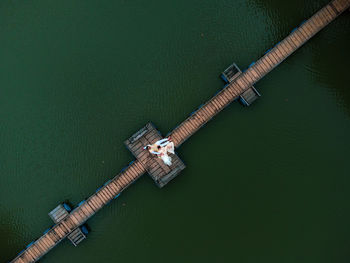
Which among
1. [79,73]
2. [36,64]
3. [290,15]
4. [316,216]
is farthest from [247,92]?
[36,64]

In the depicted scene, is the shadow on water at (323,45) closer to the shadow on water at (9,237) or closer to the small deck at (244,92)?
the small deck at (244,92)

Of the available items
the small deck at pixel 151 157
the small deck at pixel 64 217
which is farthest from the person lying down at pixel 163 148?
the small deck at pixel 64 217

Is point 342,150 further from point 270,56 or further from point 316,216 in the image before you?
point 270,56

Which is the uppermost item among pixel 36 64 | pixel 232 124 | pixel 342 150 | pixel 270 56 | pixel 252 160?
pixel 36 64

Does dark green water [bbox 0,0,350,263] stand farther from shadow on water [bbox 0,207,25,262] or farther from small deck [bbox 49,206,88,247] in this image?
small deck [bbox 49,206,88,247]

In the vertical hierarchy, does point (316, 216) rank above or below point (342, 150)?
below

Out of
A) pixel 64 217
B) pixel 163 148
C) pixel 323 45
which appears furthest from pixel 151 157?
pixel 323 45
